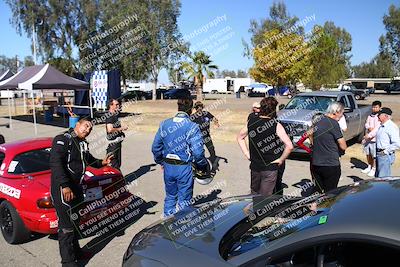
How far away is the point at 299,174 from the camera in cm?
888

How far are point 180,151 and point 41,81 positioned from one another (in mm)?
15561

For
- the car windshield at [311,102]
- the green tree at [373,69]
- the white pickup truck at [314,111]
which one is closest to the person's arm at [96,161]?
the white pickup truck at [314,111]

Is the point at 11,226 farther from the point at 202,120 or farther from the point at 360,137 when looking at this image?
the point at 360,137

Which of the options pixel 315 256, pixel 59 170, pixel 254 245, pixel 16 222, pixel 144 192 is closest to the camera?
pixel 315 256

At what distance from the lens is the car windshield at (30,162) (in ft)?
17.5

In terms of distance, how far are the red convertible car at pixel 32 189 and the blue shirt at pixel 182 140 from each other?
1.14 m

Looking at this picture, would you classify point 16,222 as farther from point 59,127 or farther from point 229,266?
point 59,127

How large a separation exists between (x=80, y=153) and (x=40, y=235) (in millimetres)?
1816

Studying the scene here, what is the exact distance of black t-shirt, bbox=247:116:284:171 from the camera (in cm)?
512

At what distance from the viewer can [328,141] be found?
5414mm

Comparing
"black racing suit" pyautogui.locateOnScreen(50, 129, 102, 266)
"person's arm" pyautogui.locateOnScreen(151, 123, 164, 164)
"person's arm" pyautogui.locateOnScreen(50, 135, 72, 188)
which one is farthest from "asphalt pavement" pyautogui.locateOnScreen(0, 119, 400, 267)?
"person's arm" pyautogui.locateOnScreen(151, 123, 164, 164)

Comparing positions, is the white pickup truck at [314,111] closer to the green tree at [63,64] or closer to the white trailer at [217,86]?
the green tree at [63,64]

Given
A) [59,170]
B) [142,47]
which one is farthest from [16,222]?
[142,47]

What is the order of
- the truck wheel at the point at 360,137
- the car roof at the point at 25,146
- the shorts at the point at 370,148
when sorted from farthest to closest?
the truck wheel at the point at 360,137 → the shorts at the point at 370,148 → the car roof at the point at 25,146
